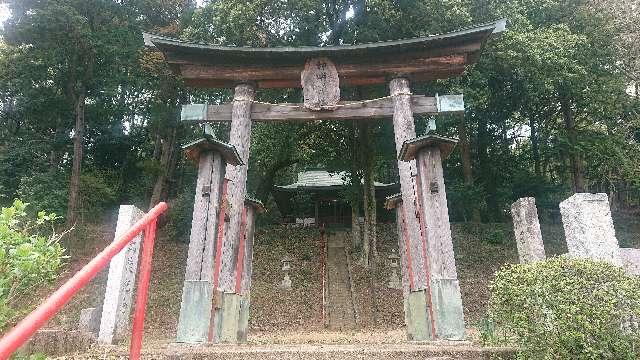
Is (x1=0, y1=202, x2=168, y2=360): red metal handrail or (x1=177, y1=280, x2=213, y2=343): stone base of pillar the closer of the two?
(x1=0, y1=202, x2=168, y2=360): red metal handrail

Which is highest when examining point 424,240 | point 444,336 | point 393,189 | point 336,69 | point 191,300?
point 393,189

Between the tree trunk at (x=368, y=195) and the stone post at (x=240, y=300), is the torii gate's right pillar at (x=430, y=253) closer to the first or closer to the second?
the stone post at (x=240, y=300)

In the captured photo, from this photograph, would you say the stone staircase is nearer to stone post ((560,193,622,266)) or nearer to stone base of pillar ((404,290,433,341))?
stone base of pillar ((404,290,433,341))

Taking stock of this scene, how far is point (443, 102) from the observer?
7.53 m

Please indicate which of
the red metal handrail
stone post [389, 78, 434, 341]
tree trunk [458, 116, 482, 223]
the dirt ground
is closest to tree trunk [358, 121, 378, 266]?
the dirt ground

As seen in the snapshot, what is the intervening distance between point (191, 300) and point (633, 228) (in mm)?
23004

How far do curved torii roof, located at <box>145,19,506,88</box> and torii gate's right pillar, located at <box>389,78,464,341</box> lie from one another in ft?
6.81

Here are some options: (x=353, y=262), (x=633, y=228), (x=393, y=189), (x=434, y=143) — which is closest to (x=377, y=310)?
(x=353, y=262)

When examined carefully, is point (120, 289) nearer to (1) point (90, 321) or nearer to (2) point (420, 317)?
(1) point (90, 321)

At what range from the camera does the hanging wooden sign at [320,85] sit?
25.2ft

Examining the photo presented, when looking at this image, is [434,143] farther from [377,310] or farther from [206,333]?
[377,310]

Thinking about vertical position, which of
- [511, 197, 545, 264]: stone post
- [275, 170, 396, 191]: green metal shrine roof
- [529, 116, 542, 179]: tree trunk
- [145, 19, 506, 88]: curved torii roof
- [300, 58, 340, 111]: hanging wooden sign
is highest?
[529, 116, 542, 179]: tree trunk

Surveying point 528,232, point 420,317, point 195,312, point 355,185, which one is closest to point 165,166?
point 355,185

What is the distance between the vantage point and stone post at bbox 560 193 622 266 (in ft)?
20.3
